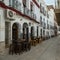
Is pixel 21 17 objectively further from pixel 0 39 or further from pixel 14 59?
pixel 14 59

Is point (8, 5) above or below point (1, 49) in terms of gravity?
above

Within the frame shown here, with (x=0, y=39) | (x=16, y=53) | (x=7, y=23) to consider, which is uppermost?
(x=7, y=23)

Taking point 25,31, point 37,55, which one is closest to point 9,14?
point 37,55

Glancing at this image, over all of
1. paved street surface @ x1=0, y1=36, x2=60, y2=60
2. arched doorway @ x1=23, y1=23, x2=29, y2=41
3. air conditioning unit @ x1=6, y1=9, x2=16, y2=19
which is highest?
air conditioning unit @ x1=6, y1=9, x2=16, y2=19

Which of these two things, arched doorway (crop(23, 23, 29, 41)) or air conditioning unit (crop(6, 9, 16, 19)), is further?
arched doorway (crop(23, 23, 29, 41))

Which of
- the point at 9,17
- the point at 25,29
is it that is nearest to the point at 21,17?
the point at 25,29

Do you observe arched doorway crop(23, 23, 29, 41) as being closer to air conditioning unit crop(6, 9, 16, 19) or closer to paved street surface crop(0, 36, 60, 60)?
paved street surface crop(0, 36, 60, 60)

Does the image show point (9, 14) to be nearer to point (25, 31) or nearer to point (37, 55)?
point (37, 55)

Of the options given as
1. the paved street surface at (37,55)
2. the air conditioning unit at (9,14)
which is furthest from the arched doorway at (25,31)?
the air conditioning unit at (9,14)

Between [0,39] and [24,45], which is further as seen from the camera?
[24,45]

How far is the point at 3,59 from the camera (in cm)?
1121

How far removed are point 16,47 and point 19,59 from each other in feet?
9.31

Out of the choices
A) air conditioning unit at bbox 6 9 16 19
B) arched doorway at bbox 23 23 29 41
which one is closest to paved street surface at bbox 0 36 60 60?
air conditioning unit at bbox 6 9 16 19

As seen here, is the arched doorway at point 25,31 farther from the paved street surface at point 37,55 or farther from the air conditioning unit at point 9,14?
the air conditioning unit at point 9,14
